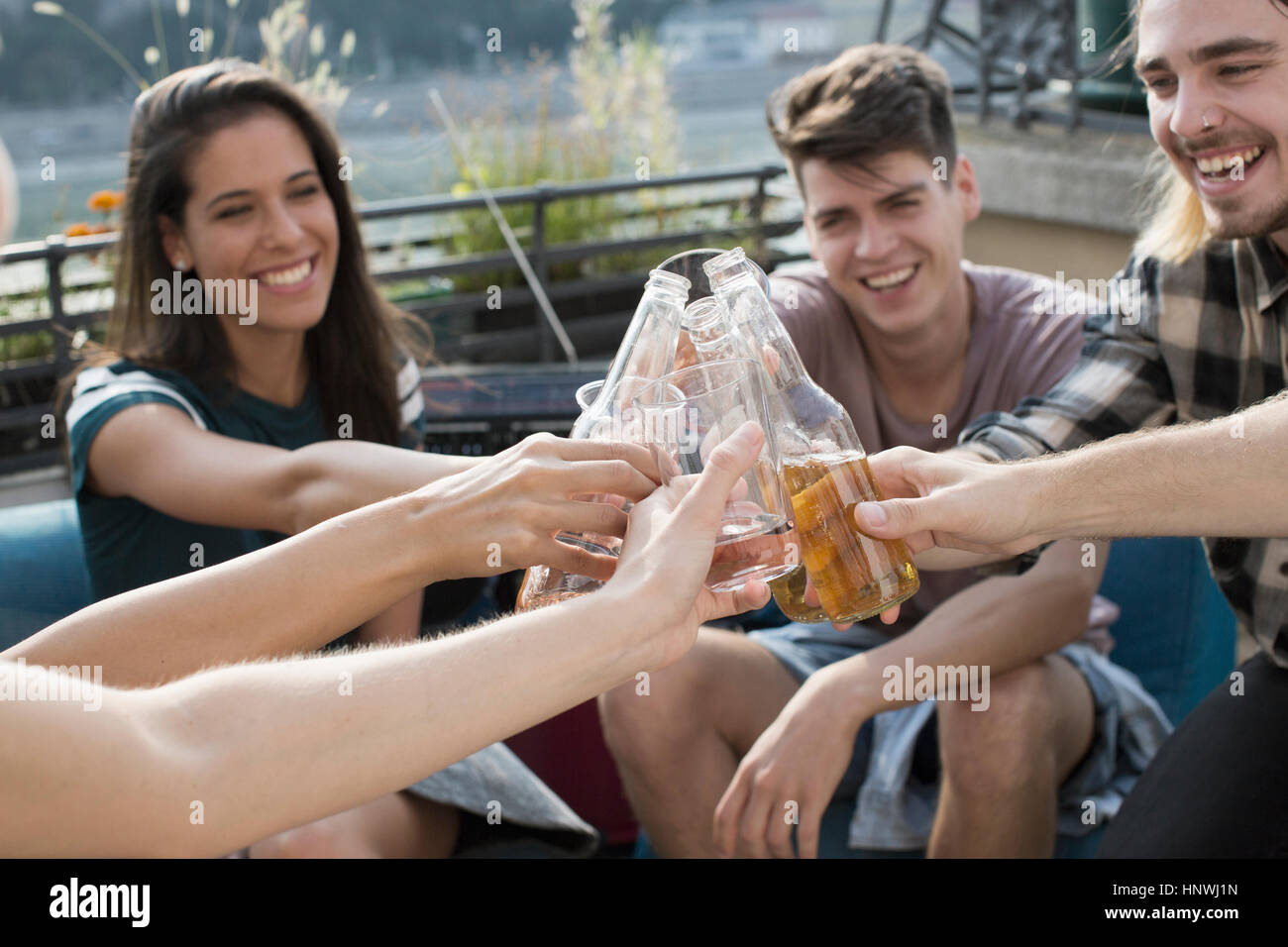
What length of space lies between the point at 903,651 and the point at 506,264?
2809mm

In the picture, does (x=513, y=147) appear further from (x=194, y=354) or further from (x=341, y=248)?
(x=194, y=354)

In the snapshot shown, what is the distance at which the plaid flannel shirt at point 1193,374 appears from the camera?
1.92 m

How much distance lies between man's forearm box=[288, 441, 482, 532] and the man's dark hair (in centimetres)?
108

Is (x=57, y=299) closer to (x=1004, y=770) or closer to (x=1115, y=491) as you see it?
(x=1004, y=770)

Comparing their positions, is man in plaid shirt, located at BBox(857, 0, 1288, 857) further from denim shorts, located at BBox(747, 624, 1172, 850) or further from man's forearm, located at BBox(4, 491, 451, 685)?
man's forearm, located at BBox(4, 491, 451, 685)

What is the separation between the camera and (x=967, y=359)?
244 centimetres

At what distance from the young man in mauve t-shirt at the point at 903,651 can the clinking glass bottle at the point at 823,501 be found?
498 millimetres

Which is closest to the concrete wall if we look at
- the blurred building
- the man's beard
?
the man's beard

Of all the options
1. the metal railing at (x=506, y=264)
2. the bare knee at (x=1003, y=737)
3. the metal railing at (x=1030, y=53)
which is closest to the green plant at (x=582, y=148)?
the metal railing at (x=506, y=264)

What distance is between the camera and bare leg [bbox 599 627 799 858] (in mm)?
2113

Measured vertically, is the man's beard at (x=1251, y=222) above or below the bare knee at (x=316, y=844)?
above

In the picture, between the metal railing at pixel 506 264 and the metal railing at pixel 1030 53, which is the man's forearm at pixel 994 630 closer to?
the metal railing at pixel 506 264

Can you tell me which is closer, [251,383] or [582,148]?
[251,383]

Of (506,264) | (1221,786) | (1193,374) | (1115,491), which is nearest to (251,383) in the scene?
(1115,491)
